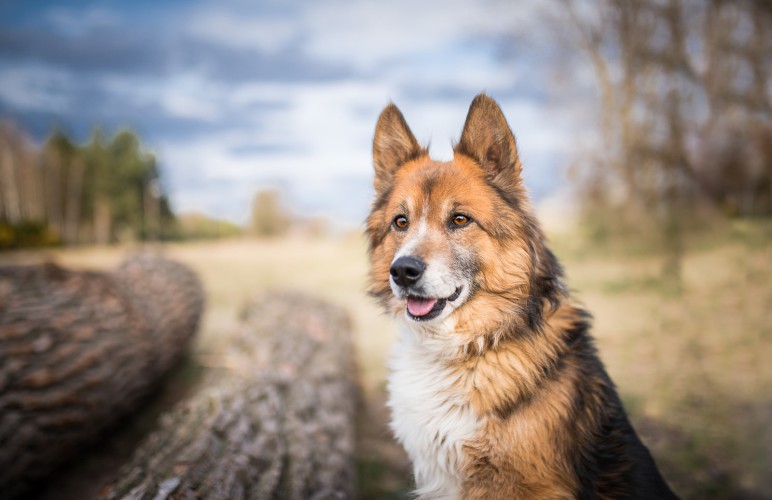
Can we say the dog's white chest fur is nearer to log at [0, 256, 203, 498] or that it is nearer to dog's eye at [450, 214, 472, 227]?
dog's eye at [450, 214, 472, 227]

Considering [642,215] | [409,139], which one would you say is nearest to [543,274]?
[409,139]

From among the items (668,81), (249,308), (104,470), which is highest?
(668,81)

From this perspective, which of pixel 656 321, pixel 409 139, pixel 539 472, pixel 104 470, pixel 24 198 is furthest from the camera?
pixel 24 198

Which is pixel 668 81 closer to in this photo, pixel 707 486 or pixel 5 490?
pixel 707 486

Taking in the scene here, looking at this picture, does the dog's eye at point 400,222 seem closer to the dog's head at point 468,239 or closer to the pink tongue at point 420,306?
the dog's head at point 468,239

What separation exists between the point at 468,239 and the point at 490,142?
0.64 metres

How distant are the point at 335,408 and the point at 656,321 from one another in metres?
6.77

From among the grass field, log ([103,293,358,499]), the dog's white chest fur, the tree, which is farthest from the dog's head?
the tree

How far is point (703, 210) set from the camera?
1209 cm

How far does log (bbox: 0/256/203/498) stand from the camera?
12.8 ft

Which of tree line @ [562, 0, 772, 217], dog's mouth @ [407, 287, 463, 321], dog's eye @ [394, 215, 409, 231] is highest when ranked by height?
tree line @ [562, 0, 772, 217]

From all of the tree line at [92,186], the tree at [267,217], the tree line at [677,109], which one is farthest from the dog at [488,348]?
the tree at [267,217]

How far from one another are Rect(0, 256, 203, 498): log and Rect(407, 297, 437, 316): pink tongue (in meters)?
3.45

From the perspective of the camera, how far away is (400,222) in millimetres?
3115
